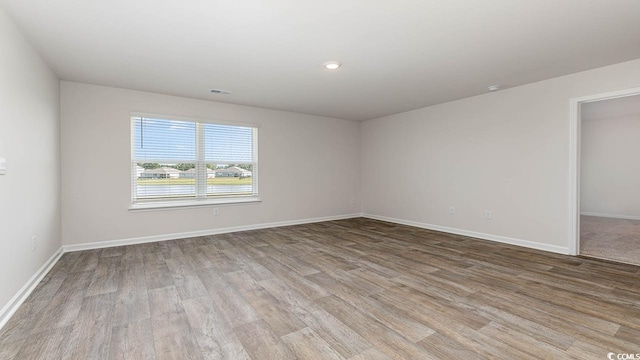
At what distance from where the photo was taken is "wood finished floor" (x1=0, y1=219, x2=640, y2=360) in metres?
1.81

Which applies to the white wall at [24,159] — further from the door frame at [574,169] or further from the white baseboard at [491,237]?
the door frame at [574,169]

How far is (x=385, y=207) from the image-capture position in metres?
6.46

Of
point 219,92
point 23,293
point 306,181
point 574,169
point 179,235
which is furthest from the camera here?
point 306,181

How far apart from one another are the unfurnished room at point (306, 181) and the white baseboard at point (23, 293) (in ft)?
0.07

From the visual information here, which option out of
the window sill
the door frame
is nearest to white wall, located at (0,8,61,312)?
the window sill

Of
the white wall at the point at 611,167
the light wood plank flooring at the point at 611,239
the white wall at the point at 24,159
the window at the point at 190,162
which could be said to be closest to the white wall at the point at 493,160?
A: the light wood plank flooring at the point at 611,239

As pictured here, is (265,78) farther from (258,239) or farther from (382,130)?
(382,130)

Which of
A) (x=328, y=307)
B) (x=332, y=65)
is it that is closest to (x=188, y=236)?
(x=328, y=307)

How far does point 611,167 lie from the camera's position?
682 centimetres

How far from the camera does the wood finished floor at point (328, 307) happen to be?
1.81 meters

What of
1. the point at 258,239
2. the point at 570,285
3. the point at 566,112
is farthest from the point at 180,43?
the point at 566,112

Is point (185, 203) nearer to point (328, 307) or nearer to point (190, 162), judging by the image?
point (190, 162)

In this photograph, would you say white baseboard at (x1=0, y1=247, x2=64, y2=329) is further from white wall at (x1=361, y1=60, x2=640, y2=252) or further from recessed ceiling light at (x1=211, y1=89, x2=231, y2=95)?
white wall at (x1=361, y1=60, x2=640, y2=252)

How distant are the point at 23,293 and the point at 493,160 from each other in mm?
5898
